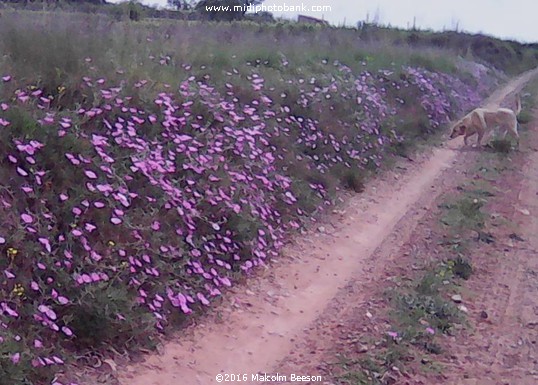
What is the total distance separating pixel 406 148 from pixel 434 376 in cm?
882

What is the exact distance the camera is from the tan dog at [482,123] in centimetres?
1467

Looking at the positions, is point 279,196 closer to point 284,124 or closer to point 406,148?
point 284,124

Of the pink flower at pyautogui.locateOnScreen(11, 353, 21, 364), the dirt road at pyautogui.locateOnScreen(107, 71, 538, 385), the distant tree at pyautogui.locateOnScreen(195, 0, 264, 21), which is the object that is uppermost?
the distant tree at pyautogui.locateOnScreen(195, 0, 264, 21)

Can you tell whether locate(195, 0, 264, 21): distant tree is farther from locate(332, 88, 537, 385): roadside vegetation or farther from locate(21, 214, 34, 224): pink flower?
locate(21, 214, 34, 224): pink flower

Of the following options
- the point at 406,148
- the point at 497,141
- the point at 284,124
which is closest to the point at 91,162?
the point at 284,124

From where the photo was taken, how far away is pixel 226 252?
20.4ft

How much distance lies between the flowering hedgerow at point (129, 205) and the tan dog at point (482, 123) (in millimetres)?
6655

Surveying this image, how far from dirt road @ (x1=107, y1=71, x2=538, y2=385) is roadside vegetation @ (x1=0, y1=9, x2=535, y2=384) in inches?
8.0

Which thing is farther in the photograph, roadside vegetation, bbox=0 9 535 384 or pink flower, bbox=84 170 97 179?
pink flower, bbox=84 170 97 179

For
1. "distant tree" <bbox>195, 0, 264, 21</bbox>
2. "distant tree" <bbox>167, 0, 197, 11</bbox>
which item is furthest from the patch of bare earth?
"distant tree" <bbox>167, 0, 197, 11</bbox>

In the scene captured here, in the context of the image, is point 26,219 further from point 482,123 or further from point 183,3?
point 183,3

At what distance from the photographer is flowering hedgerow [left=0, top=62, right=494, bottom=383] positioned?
14.3ft

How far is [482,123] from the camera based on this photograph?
14609mm

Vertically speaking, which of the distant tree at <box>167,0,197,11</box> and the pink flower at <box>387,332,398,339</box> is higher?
the distant tree at <box>167,0,197,11</box>
